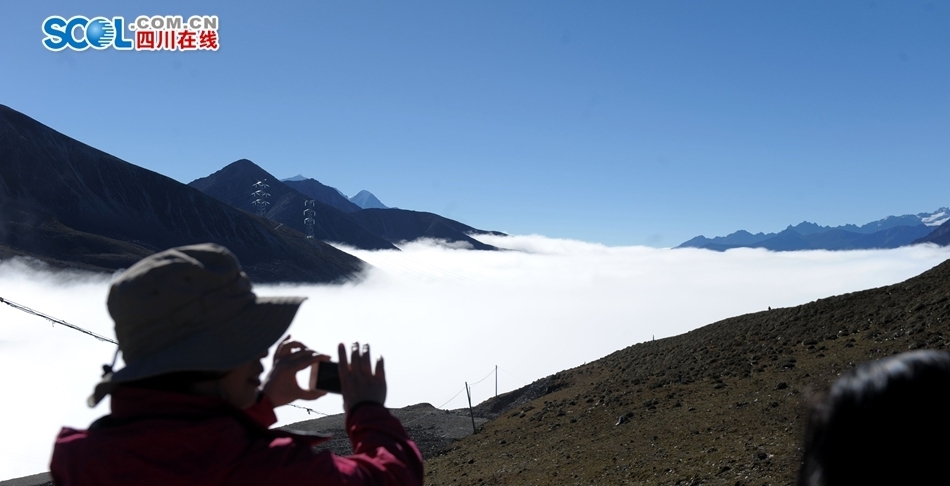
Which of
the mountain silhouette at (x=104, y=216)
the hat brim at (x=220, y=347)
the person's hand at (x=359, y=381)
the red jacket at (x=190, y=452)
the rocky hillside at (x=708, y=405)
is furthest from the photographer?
the mountain silhouette at (x=104, y=216)

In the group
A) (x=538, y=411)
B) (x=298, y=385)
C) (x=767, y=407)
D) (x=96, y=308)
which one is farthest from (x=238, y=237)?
(x=298, y=385)

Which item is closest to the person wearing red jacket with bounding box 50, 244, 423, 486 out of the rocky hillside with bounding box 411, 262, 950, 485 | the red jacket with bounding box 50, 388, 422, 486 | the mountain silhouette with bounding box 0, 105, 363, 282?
the red jacket with bounding box 50, 388, 422, 486

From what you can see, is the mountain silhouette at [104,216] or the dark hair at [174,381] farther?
the mountain silhouette at [104,216]

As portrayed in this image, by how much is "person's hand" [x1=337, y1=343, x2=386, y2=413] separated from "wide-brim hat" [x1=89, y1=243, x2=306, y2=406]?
0.70ft

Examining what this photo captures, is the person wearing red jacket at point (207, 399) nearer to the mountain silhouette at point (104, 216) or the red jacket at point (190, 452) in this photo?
the red jacket at point (190, 452)

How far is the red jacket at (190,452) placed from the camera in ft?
4.84

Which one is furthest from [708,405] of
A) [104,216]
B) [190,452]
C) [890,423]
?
[104,216]

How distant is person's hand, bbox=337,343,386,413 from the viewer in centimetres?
180

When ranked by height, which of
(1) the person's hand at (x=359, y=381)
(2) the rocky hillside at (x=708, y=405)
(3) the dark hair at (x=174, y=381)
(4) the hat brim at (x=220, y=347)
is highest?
(4) the hat brim at (x=220, y=347)

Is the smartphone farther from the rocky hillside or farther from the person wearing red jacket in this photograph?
the rocky hillside

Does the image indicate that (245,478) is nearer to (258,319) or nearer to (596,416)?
(258,319)

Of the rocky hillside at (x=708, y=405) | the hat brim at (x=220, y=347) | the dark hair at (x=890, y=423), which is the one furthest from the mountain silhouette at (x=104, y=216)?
the dark hair at (x=890, y=423)

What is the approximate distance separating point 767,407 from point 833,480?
52.1ft

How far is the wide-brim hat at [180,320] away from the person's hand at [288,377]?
20 cm
